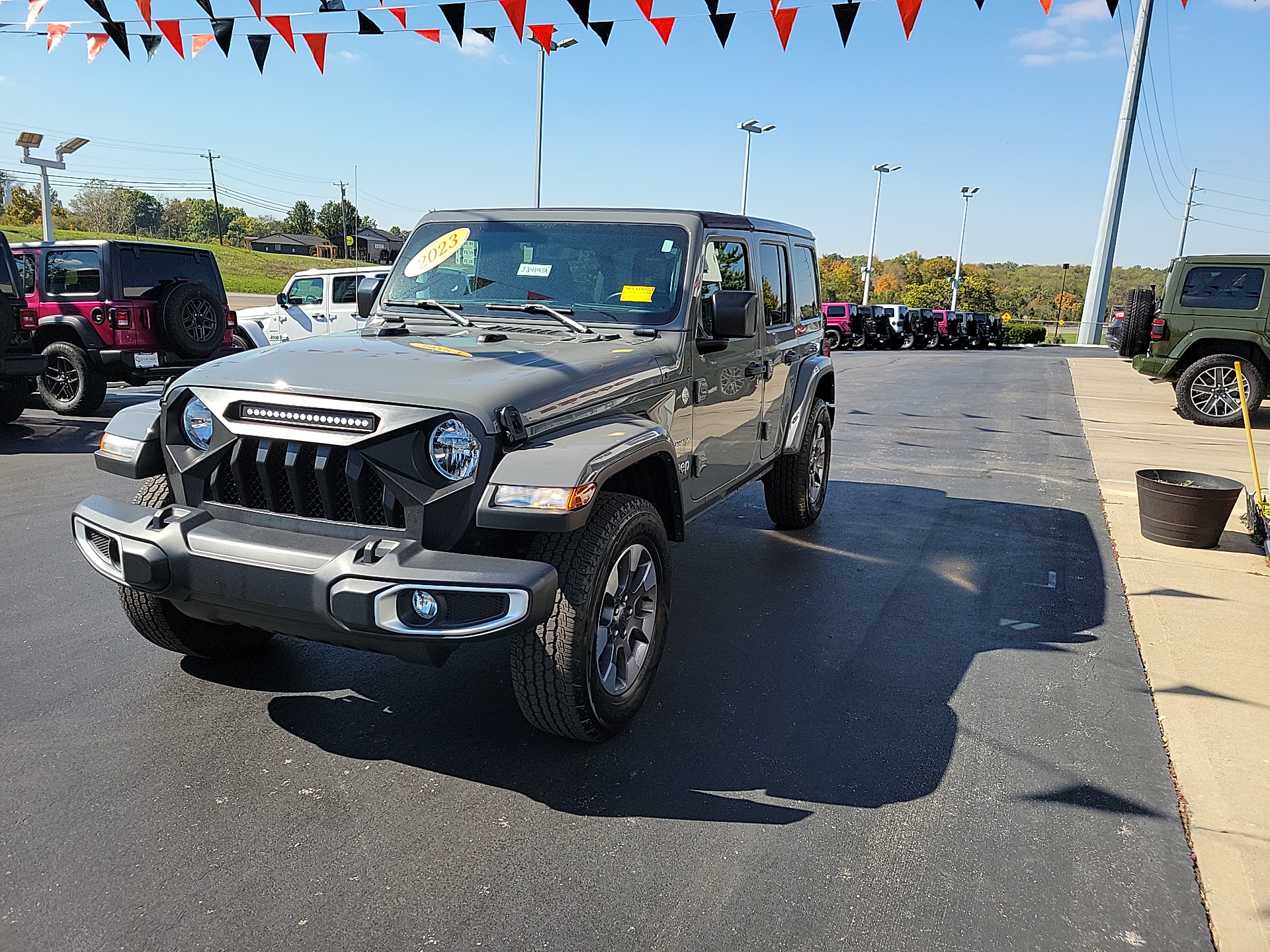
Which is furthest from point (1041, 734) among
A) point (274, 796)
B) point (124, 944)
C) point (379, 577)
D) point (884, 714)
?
point (124, 944)

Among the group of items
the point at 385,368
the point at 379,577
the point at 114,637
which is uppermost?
the point at 385,368

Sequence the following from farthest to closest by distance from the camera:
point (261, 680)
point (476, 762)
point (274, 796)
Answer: point (261, 680) < point (476, 762) < point (274, 796)

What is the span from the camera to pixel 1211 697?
12.4 ft

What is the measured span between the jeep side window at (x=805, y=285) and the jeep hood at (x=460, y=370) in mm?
2167

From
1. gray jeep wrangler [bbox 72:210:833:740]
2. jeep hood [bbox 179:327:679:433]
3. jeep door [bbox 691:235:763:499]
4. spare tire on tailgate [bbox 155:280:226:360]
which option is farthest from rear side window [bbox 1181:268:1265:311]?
spare tire on tailgate [bbox 155:280:226:360]

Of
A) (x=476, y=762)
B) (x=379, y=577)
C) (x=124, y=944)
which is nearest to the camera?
(x=124, y=944)

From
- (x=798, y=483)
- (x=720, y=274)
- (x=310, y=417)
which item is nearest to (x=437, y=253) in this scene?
(x=720, y=274)

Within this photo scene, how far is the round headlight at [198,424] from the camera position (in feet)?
10.4

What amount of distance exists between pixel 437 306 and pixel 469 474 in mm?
1604

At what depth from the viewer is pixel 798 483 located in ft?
19.5

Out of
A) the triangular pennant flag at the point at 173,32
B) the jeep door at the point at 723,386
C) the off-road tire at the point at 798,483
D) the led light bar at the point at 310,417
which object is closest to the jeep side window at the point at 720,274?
the jeep door at the point at 723,386

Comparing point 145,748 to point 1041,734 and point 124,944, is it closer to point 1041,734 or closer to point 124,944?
point 124,944

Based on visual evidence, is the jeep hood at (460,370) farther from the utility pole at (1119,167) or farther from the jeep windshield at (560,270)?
the utility pole at (1119,167)

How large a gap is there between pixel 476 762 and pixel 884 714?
1586mm
